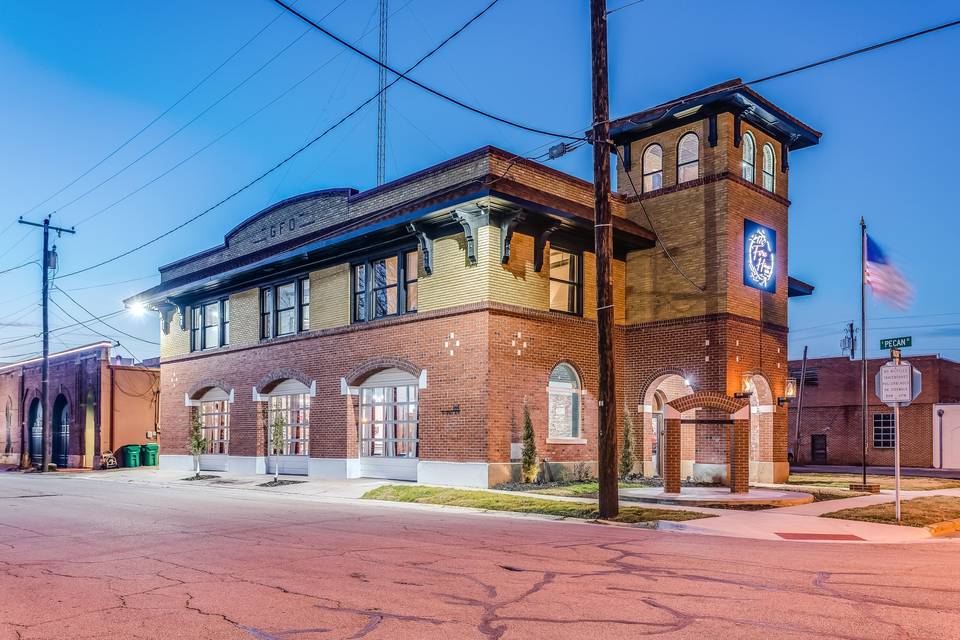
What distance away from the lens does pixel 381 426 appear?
84.2ft

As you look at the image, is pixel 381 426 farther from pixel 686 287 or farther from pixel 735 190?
pixel 735 190

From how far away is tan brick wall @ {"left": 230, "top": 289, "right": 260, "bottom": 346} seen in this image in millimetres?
30312

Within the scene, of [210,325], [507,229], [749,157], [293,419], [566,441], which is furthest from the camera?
[210,325]

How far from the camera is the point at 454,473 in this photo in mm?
22094

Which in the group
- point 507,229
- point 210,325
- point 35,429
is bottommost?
point 35,429

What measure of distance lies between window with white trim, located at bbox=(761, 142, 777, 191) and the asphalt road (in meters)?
15.9

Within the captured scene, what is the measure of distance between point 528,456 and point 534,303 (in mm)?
4360

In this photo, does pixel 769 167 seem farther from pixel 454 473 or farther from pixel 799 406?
pixel 799 406

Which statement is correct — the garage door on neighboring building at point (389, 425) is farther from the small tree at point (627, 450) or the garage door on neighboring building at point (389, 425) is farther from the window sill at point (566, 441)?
the small tree at point (627, 450)

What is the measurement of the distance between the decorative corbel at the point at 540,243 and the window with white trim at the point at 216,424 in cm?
1542

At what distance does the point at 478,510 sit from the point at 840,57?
1101 centimetres

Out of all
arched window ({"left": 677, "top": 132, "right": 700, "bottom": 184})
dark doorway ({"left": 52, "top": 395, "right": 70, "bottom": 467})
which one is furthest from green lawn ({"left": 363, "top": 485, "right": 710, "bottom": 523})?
dark doorway ({"left": 52, "top": 395, "right": 70, "bottom": 467})

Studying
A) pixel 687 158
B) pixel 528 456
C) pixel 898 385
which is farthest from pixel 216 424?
pixel 898 385

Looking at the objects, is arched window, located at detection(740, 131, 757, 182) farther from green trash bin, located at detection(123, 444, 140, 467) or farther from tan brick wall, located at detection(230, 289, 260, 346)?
green trash bin, located at detection(123, 444, 140, 467)
